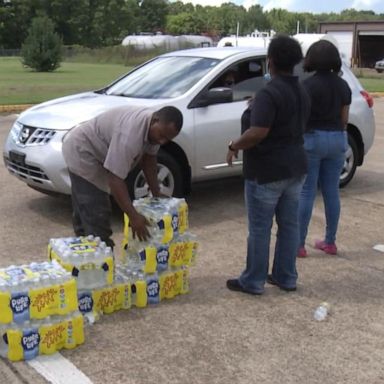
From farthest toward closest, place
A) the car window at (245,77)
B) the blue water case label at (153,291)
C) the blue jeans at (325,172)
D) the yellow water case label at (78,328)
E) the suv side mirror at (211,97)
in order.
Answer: the car window at (245,77), the suv side mirror at (211,97), the blue jeans at (325,172), the blue water case label at (153,291), the yellow water case label at (78,328)

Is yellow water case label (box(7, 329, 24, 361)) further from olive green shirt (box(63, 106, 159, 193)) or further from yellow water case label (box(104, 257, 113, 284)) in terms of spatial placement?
olive green shirt (box(63, 106, 159, 193))

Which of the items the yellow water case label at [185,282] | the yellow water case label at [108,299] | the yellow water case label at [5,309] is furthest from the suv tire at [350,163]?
the yellow water case label at [5,309]

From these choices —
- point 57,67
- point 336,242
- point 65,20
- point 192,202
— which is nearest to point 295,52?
point 336,242

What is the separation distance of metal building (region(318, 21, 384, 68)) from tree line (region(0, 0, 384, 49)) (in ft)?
17.4

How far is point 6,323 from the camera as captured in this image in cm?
347

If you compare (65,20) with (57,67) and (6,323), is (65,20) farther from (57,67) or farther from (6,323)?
(6,323)

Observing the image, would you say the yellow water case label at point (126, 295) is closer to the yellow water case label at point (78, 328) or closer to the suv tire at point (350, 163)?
the yellow water case label at point (78, 328)

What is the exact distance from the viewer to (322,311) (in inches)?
167

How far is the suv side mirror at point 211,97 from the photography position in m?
6.49

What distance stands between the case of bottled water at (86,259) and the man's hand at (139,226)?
0.72 ft

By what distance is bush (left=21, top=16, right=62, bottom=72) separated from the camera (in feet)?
131

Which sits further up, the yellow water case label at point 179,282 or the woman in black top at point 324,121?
the woman in black top at point 324,121

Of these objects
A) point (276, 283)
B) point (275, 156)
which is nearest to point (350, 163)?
point (276, 283)

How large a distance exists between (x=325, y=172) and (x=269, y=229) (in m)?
1.13
